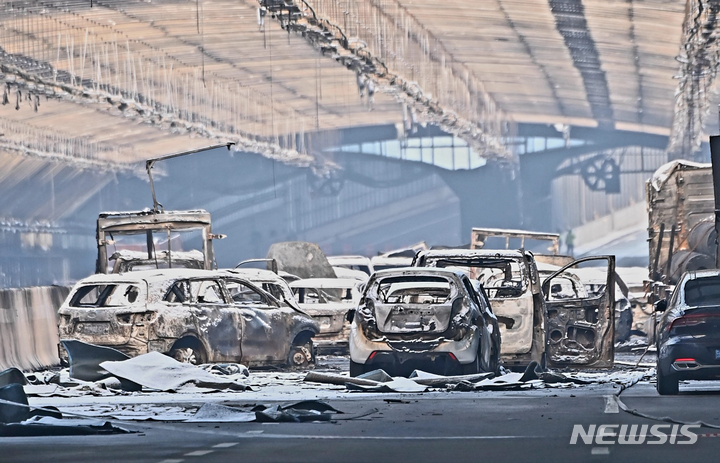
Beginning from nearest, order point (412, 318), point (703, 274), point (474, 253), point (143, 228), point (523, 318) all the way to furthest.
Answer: point (703, 274) < point (412, 318) < point (523, 318) < point (474, 253) < point (143, 228)

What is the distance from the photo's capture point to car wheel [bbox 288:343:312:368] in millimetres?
19469

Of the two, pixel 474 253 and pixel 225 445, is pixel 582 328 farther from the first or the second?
pixel 225 445

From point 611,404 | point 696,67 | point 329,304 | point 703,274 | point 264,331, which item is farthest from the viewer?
point 696,67

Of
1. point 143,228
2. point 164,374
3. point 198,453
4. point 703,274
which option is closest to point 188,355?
point 164,374

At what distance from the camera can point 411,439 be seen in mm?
9812

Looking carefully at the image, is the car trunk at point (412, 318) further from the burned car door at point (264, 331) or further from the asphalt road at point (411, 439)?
the burned car door at point (264, 331)

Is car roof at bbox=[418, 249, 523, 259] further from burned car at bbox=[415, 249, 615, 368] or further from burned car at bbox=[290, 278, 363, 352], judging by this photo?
burned car at bbox=[290, 278, 363, 352]

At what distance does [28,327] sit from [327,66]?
93.6 ft

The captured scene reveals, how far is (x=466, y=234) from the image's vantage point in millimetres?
62406

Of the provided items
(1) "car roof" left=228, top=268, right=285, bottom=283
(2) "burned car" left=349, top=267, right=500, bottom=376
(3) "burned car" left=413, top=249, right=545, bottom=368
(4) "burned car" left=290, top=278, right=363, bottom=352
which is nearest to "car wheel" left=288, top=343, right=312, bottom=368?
(1) "car roof" left=228, top=268, right=285, bottom=283

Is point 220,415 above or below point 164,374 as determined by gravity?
above

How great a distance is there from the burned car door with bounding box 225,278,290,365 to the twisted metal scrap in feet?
45.6

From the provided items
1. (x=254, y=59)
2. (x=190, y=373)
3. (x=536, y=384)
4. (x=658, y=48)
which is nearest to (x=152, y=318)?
(x=190, y=373)

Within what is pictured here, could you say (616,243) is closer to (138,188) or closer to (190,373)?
(138,188)
